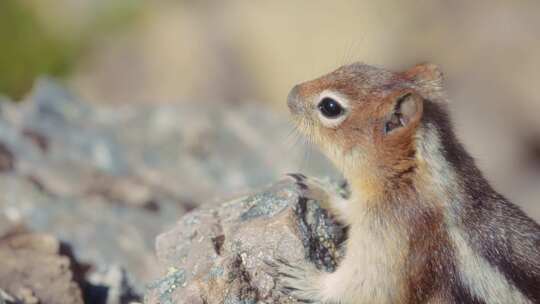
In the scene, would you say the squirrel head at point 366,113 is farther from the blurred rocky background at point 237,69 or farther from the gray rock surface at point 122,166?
the blurred rocky background at point 237,69

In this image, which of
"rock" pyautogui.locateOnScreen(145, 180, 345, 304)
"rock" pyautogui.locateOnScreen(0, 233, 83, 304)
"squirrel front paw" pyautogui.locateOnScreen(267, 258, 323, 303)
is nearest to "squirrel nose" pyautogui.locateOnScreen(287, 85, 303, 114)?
"rock" pyautogui.locateOnScreen(145, 180, 345, 304)

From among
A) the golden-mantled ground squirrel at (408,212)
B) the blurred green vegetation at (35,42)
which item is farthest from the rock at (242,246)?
the blurred green vegetation at (35,42)

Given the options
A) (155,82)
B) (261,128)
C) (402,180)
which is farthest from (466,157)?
(155,82)

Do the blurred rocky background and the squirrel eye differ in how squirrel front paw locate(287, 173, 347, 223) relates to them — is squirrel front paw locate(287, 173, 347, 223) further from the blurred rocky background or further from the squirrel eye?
the blurred rocky background

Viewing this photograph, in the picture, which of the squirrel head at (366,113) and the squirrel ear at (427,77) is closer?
the squirrel head at (366,113)

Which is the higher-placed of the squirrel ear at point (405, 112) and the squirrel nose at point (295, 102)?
the squirrel nose at point (295, 102)

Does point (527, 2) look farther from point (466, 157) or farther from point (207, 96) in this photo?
point (466, 157)
